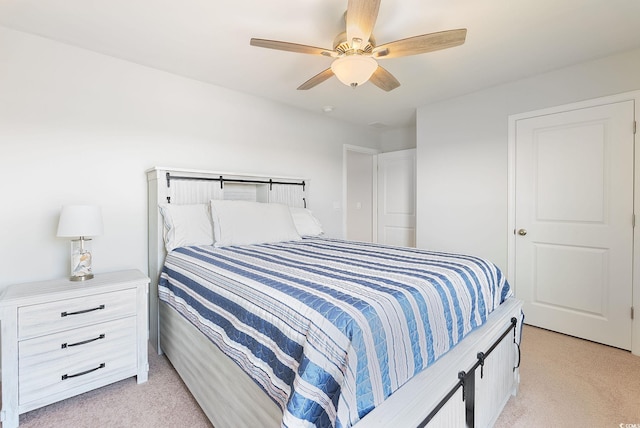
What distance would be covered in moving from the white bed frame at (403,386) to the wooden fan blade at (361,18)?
5.69 feet

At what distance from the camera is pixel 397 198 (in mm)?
4453

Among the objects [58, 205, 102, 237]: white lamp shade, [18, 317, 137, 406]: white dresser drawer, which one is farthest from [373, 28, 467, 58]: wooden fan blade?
[18, 317, 137, 406]: white dresser drawer

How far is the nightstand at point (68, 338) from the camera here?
158 centimetres

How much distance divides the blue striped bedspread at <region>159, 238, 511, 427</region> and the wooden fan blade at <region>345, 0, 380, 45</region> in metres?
1.33

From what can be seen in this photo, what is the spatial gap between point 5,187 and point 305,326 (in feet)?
7.93

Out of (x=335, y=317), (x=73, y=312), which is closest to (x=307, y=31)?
(x=335, y=317)

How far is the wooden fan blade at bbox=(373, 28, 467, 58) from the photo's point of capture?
1645 mm

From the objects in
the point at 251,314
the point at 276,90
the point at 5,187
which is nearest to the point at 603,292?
the point at 251,314

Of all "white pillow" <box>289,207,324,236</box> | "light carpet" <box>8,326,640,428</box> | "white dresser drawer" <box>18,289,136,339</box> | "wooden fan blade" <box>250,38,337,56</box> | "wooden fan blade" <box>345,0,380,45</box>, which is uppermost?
"wooden fan blade" <box>345,0,380,45</box>

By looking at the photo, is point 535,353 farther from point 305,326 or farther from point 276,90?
point 276,90

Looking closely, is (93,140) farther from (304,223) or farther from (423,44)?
(423,44)

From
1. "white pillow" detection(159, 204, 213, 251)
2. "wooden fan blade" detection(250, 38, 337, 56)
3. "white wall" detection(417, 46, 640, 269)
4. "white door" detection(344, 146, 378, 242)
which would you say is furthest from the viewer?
"white door" detection(344, 146, 378, 242)

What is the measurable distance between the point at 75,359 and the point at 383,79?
2.74 metres

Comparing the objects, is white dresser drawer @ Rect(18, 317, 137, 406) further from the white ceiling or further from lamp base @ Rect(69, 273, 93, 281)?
the white ceiling
